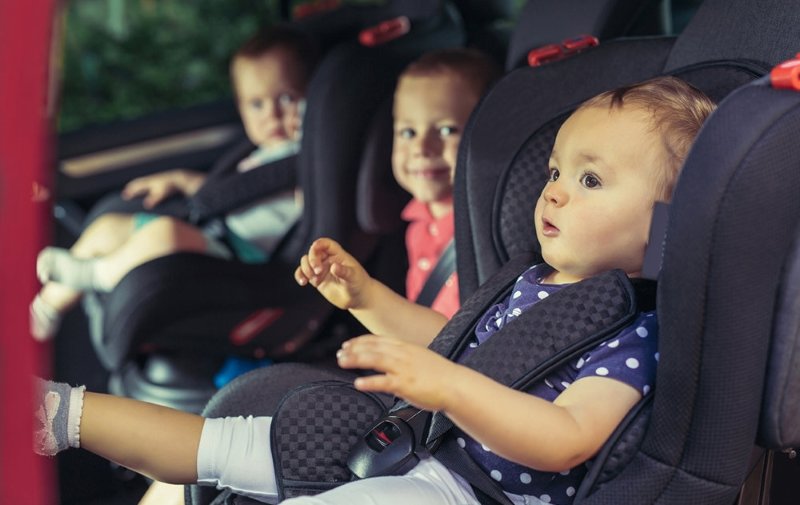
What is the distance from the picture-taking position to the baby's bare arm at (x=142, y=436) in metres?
1.48

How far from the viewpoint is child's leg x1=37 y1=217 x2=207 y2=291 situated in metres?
2.64

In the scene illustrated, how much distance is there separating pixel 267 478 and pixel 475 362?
0.29 metres

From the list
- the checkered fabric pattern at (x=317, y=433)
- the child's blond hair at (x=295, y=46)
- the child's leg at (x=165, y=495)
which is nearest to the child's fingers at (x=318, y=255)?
the checkered fabric pattern at (x=317, y=433)

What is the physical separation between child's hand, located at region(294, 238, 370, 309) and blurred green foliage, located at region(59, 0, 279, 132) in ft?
8.78

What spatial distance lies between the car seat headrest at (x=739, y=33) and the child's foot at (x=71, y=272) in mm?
1470

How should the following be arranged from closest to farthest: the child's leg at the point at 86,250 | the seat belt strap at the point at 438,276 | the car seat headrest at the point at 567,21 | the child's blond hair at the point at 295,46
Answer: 1. the car seat headrest at the point at 567,21
2. the seat belt strap at the point at 438,276
3. the child's leg at the point at 86,250
4. the child's blond hair at the point at 295,46

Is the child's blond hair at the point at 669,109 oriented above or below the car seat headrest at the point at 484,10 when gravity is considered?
above

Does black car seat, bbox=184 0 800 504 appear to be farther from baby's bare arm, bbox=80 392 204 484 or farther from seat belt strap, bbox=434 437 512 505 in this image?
baby's bare arm, bbox=80 392 204 484

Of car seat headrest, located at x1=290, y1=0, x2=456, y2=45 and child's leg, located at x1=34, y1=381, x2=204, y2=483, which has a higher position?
car seat headrest, located at x1=290, y1=0, x2=456, y2=45

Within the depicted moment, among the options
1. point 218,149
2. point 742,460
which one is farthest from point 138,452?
point 218,149

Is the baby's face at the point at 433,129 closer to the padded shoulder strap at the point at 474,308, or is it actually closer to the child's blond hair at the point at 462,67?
the child's blond hair at the point at 462,67

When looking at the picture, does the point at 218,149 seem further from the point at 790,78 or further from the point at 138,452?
the point at 790,78

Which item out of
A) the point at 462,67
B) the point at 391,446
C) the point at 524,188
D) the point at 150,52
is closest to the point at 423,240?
the point at 462,67

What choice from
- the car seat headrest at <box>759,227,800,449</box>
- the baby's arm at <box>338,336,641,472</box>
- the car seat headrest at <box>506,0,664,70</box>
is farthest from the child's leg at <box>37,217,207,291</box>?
the car seat headrest at <box>759,227,800,449</box>
